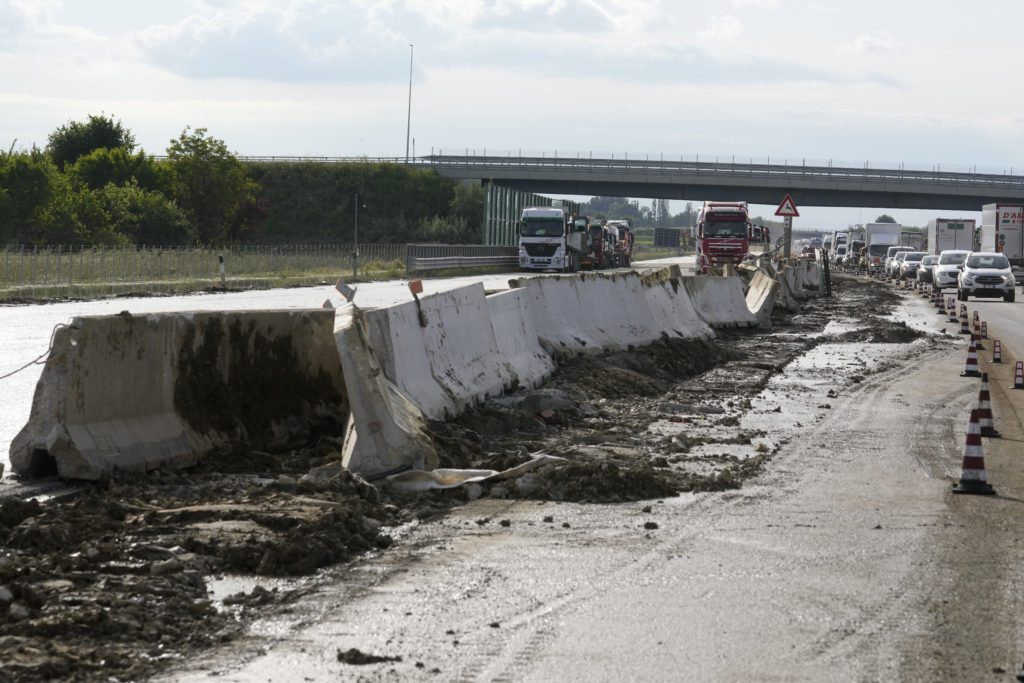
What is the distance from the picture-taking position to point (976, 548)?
8406mm

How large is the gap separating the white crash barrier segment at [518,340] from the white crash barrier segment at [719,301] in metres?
10.4

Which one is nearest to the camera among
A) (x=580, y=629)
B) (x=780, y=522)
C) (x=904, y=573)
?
(x=580, y=629)

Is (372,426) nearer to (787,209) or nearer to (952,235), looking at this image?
(787,209)

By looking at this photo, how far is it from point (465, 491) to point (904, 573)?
3.26m

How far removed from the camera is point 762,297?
3319 centimetres

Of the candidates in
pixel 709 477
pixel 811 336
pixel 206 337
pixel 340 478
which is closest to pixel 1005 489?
pixel 709 477

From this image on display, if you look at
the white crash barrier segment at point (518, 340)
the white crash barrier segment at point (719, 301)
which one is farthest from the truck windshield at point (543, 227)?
the white crash barrier segment at point (518, 340)

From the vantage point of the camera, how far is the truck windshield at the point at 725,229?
64125mm

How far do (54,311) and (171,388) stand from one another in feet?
65.0

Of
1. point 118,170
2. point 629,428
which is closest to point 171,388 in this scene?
point 629,428

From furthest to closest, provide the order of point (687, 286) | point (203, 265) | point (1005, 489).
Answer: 1. point (203, 265)
2. point (687, 286)
3. point (1005, 489)

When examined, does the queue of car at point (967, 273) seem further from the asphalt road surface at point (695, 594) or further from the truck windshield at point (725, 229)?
the asphalt road surface at point (695, 594)

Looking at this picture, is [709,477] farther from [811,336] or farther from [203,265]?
[203,265]

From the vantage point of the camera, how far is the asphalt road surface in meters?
5.95
